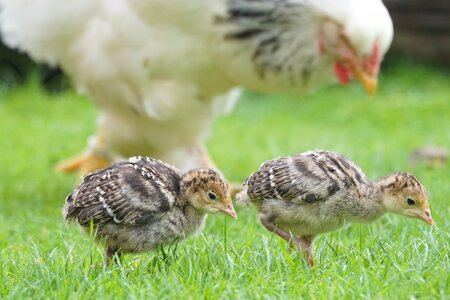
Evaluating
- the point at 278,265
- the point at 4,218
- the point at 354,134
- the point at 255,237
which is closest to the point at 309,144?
the point at 354,134

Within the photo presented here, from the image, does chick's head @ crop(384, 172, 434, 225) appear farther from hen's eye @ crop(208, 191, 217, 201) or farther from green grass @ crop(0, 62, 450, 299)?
hen's eye @ crop(208, 191, 217, 201)

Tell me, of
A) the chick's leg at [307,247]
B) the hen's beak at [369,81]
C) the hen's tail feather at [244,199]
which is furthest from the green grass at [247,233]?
the hen's beak at [369,81]

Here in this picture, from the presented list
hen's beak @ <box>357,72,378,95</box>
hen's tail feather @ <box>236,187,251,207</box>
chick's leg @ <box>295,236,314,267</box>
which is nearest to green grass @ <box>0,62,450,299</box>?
chick's leg @ <box>295,236,314,267</box>

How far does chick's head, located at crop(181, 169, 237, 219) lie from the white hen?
2.03 meters

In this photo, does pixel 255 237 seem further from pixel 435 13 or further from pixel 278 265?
pixel 435 13

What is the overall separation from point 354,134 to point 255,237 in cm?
502

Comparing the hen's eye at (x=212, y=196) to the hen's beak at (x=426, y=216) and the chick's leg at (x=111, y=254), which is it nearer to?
the chick's leg at (x=111, y=254)

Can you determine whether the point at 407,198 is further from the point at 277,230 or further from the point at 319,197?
the point at 277,230

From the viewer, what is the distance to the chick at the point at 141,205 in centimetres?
345

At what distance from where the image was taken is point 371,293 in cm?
313

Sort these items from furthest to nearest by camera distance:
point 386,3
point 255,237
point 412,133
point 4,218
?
point 386,3, point 412,133, point 4,218, point 255,237

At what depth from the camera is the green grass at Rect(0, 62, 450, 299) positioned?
3217mm

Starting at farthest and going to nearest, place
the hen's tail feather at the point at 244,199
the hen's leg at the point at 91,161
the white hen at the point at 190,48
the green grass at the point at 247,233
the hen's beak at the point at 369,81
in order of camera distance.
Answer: the hen's leg at the point at 91,161, the hen's beak at the point at 369,81, the white hen at the point at 190,48, the hen's tail feather at the point at 244,199, the green grass at the point at 247,233

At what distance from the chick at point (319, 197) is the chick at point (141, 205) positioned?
19cm
